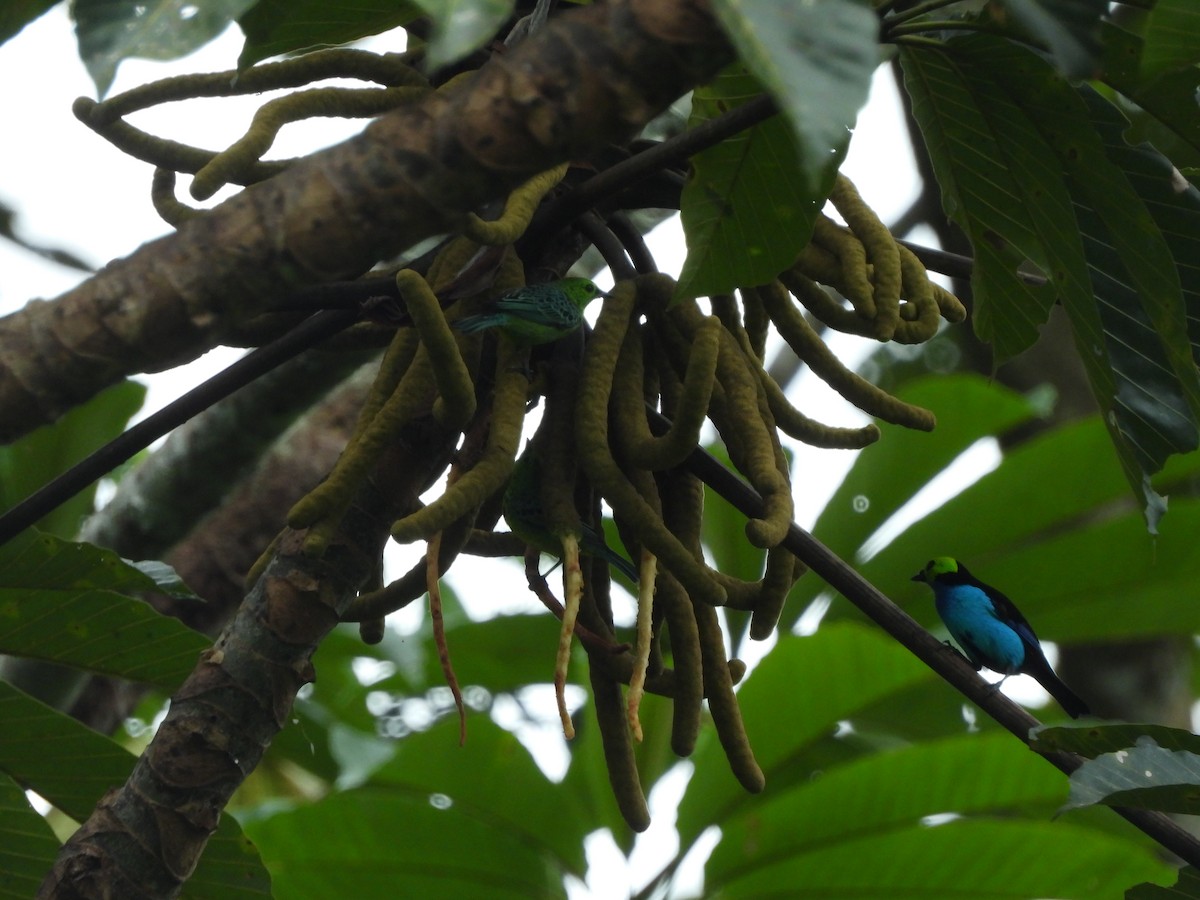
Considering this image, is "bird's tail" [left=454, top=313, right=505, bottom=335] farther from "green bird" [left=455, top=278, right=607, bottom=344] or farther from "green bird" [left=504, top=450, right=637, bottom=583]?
"green bird" [left=504, top=450, right=637, bottom=583]

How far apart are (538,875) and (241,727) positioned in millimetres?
1492

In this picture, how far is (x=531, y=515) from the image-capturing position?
121 cm

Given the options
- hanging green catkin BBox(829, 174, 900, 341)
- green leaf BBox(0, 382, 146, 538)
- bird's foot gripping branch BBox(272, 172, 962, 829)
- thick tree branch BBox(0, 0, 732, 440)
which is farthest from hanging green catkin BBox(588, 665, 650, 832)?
green leaf BBox(0, 382, 146, 538)

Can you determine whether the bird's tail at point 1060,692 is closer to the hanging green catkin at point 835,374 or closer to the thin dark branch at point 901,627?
the thin dark branch at point 901,627

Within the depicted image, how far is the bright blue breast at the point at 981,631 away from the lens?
2104mm

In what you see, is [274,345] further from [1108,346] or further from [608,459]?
[1108,346]

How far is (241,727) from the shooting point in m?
1.17

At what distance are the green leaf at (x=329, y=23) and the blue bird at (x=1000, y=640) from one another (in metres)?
1.31

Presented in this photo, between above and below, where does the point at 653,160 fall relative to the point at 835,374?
above

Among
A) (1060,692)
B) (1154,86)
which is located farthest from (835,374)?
(1060,692)

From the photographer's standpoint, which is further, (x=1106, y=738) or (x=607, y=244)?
(x=607, y=244)

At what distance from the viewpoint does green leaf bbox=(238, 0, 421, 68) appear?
1.18m

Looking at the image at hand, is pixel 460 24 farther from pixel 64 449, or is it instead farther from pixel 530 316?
pixel 64 449

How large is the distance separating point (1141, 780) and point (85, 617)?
1094 millimetres
